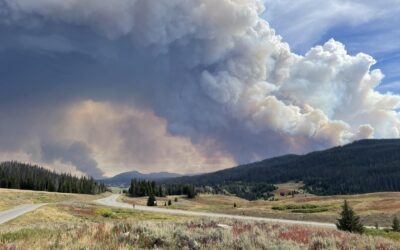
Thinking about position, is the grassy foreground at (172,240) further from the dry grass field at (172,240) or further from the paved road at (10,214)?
the paved road at (10,214)

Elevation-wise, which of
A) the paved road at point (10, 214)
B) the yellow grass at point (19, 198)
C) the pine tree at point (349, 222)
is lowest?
the pine tree at point (349, 222)

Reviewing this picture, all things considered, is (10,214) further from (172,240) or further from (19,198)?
(172,240)

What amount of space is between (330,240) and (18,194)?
327 ft

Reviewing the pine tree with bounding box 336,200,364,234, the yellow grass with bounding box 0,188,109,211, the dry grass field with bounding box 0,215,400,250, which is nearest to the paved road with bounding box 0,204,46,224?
the yellow grass with bounding box 0,188,109,211

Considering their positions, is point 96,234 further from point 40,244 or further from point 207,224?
point 207,224

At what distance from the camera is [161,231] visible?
1670 centimetres

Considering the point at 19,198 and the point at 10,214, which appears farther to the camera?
the point at 19,198

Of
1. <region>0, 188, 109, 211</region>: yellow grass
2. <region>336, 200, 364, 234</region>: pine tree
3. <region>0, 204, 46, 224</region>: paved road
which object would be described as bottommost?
<region>336, 200, 364, 234</region>: pine tree

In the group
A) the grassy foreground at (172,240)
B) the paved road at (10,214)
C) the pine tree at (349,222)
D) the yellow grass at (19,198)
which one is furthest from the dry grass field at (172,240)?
the yellow grass at (19,198)

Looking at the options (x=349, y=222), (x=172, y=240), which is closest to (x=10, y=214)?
(x=349, y=222)

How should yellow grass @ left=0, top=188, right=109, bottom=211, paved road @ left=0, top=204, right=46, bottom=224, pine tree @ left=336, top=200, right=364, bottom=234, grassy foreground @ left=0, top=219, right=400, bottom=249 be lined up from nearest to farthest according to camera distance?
→ grassy foreground @ left=0, top=219, right=400, bottom=249 → pine tree @ left=336, top=200, right=364, bottom=234 → paved road @ left=0, top=204, right=46, bottom=224 → yellow grass @ left=0, top=188, right=109, bottom=211

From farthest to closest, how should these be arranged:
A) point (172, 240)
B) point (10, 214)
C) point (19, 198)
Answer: point (19, 198) → point (10, 214) → point (172, 240)

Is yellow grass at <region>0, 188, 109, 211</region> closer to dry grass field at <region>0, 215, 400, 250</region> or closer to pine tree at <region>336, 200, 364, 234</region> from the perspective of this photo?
pine tree at <region>336, 200, 364, 234</region>

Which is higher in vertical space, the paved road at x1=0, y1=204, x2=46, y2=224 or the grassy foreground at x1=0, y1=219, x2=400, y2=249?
the paved road at x1=0, y1=204, x2=46, y2=224
